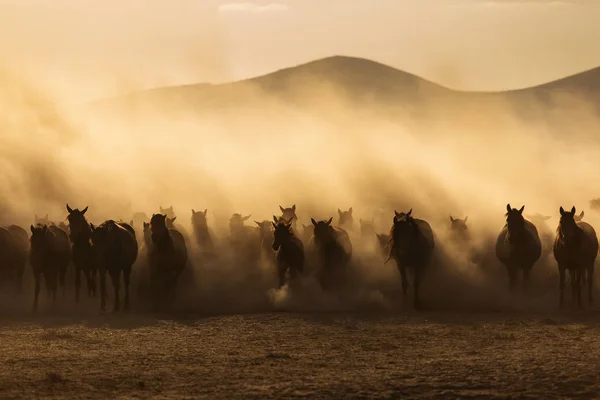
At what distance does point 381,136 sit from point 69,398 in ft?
386

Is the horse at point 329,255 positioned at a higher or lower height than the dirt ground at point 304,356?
higher

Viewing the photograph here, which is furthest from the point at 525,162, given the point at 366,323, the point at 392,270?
the point at 366,323

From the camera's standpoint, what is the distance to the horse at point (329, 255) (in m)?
26.0

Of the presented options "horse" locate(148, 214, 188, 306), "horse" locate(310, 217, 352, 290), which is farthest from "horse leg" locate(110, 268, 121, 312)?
"horse" locate(310, 217, 352, 290)

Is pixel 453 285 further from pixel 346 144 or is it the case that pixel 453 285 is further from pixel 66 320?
pixel 346 144

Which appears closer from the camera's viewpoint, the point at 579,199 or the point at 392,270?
the point at 392,270

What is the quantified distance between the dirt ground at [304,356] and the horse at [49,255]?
9.93ft

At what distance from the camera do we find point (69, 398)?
13375 millimetres

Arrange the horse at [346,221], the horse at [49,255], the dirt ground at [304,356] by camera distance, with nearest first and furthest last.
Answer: the dirt ground at [304,356]
the horse at [49,255]
the horse at [346,221]

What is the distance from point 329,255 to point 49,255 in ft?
25.9

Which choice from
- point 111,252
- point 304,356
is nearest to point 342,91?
point 111,252

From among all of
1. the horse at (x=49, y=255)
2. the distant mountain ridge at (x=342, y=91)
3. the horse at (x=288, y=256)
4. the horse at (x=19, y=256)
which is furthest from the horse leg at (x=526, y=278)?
the distant mountain ridge at (x=342, y=91)

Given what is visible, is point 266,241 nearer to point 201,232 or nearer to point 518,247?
point 201,232

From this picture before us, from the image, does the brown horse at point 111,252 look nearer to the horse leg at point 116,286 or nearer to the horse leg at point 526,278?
the horse leg at point 116,286
